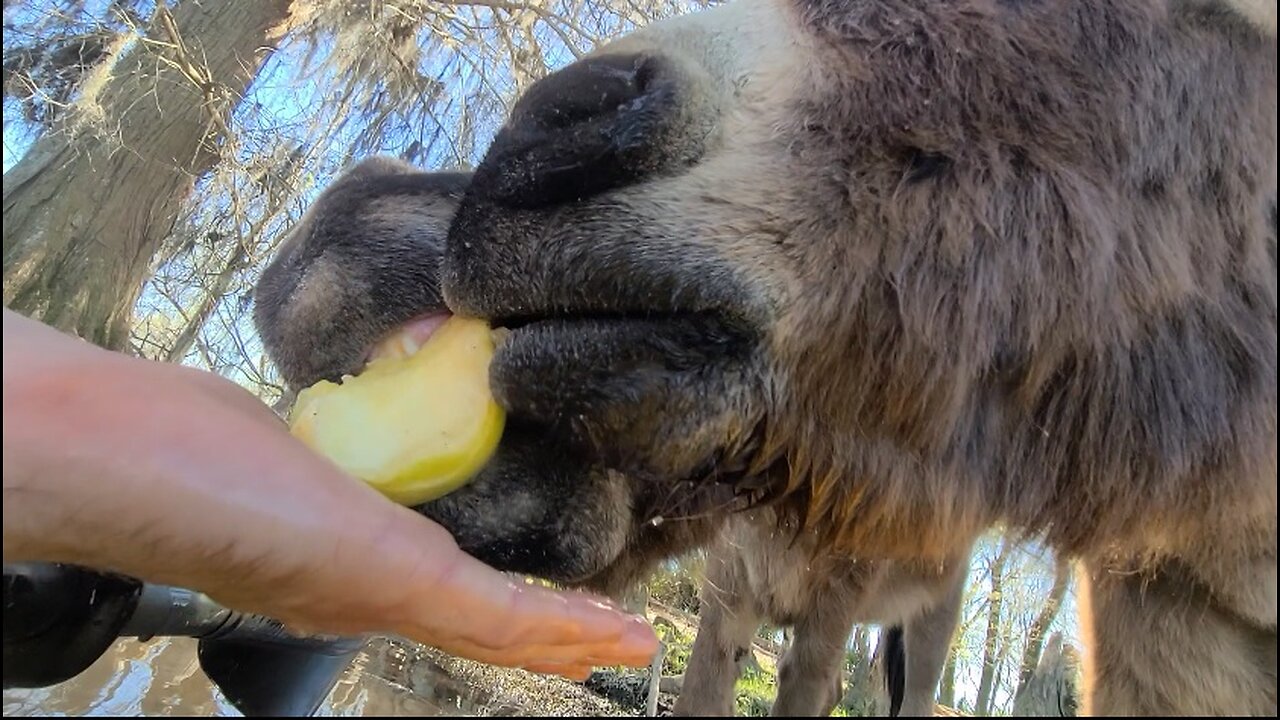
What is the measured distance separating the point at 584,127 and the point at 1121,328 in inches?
33.8

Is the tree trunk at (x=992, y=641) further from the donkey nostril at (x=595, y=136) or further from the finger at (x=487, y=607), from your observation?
the donkey nostril at (x=595, y=136)

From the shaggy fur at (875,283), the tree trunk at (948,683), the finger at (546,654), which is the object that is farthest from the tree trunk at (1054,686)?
the tree trunk at (948,683)

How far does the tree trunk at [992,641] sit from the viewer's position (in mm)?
2385

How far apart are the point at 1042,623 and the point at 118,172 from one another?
5591 millimetres

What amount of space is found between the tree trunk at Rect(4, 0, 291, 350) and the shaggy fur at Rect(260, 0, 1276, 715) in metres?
4.86

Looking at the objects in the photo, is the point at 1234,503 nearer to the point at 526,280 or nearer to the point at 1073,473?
the point at 1073,473

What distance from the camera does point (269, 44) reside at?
7.05 metres

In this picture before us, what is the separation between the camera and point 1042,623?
10.8 ft

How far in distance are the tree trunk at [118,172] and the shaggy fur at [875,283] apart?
4.86 m

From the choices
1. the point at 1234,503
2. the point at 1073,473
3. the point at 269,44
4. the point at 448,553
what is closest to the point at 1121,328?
the point at 1073,473

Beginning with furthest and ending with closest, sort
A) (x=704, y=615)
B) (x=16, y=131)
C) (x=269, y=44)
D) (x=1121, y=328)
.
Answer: (x=269, y=44), (x=16, y=131), (x=704, y=615), (x=1121, y=328)

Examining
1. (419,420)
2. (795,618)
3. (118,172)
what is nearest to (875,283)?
(419,420)

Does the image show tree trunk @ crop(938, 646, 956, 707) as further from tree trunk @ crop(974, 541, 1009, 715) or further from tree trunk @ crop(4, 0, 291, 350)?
tree trunk @ crop(4, 0, 291, 350)

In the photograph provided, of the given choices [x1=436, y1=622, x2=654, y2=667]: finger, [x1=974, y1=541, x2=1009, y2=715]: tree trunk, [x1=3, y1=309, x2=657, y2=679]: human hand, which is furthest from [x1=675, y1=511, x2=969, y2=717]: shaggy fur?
[x1=3, y1=309, x2=657, y2=679]: human hand
